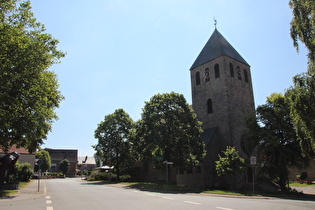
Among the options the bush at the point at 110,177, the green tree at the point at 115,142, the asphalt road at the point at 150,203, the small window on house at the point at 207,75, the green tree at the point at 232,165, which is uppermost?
the small window on house at the point at 207,75

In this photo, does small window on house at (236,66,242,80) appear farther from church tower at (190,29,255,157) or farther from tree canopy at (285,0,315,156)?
tree canopy at (285,0,315,156)

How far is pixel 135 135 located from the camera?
27547 mm

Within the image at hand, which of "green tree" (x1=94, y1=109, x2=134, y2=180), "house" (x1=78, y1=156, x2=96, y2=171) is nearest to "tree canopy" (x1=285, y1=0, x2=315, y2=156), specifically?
"green tree" (x1=94, y1=109, x2=134, y2=180)

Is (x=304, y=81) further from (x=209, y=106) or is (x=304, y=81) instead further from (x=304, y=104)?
(x=209, y=106)

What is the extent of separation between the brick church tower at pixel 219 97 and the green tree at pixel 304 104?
15.9 metres

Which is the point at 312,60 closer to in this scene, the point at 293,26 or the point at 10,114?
the point at 293,26

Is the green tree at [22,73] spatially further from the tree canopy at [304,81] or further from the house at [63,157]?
the house at [63,157]

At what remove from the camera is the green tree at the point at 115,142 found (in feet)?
127

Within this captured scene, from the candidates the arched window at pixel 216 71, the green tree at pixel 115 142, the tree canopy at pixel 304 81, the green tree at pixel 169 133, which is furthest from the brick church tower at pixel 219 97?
the tree canopy at pixel 304 81

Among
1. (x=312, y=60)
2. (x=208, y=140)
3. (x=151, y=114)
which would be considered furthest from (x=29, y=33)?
(x=208, y=140)

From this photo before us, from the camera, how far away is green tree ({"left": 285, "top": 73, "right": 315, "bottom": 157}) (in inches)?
512

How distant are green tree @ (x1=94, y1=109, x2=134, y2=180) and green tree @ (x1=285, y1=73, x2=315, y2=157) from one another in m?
28.4

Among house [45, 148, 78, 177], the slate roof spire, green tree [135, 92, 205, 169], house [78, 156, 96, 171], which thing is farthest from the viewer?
house [78, 156, 96, 171]

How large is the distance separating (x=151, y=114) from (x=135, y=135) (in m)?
3.31
